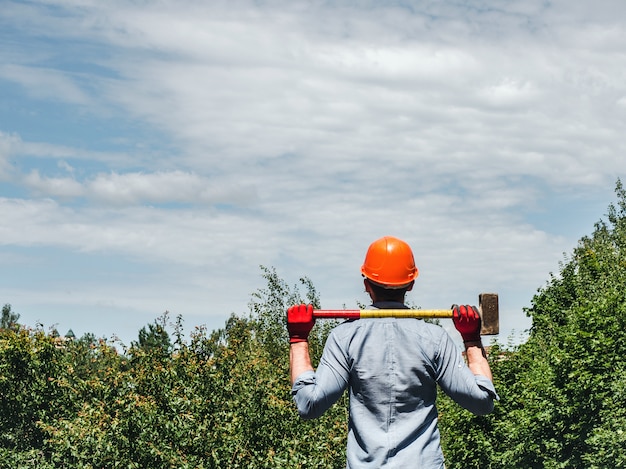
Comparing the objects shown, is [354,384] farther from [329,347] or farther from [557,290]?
[557,290]

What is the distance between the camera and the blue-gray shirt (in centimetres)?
386

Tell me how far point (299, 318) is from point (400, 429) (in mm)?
691

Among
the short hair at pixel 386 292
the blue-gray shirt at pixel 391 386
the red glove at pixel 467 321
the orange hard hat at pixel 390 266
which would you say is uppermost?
the orange hard hat at pixel 390 266

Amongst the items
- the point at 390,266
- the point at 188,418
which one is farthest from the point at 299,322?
the point at 188,418

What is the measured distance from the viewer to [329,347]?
3984mm

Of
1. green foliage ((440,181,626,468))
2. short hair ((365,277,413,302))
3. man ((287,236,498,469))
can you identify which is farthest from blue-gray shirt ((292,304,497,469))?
green foliage ((440,181,626,468))

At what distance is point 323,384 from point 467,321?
0.75 metres

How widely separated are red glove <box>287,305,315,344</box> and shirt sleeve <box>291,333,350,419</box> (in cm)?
22

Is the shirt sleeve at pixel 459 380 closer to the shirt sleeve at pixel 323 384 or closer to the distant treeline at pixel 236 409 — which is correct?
the shirt sleeve at pixel 323 384

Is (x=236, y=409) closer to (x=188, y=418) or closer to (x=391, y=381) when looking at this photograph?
(x=188, y=418)

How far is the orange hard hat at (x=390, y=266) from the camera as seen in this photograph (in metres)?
4.08

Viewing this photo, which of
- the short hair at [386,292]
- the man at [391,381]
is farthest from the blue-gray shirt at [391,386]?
the short hair at [386,292]

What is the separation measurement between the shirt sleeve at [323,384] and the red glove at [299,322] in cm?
22

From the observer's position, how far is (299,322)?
4.14 m
